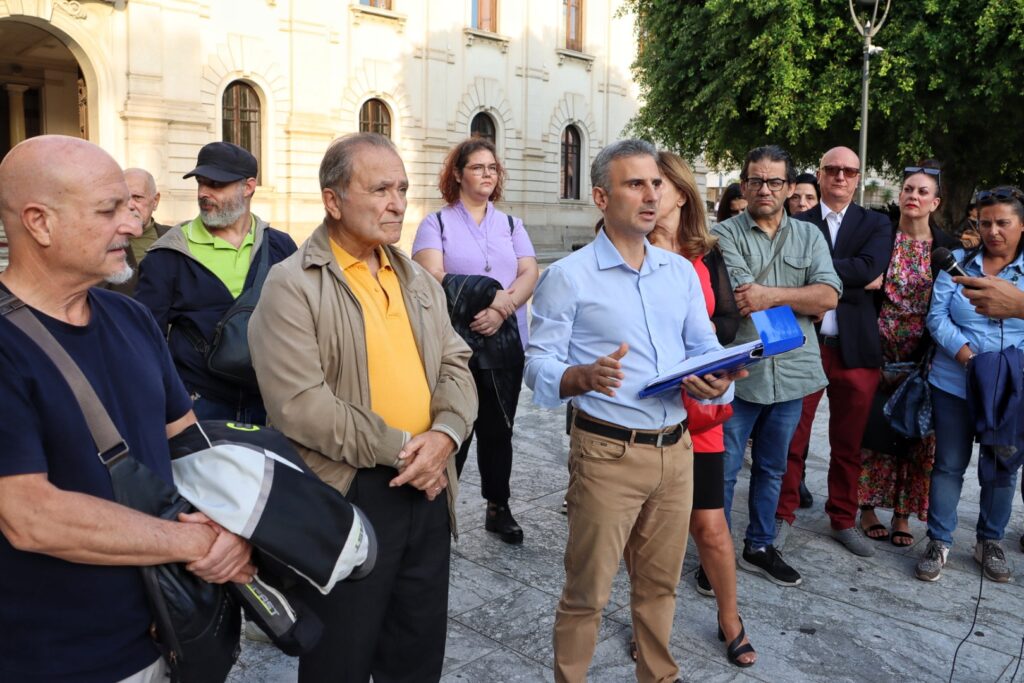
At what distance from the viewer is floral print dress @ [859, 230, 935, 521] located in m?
4.92

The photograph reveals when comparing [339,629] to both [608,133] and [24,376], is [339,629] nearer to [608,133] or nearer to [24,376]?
[24,376]

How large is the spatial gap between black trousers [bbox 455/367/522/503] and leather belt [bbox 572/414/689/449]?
1576 millimetres

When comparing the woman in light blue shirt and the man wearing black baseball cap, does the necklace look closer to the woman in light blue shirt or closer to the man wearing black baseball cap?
the man wearing black baseball cap

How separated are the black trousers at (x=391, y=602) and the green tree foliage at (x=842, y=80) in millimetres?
14322

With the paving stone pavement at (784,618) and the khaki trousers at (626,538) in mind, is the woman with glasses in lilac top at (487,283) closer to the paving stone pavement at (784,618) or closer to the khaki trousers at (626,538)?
the paving stone pavement at (784,618)

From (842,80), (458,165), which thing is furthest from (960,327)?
(842,80)

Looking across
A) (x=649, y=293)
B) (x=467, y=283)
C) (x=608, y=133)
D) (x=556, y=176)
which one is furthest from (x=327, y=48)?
(x=649, y=293)

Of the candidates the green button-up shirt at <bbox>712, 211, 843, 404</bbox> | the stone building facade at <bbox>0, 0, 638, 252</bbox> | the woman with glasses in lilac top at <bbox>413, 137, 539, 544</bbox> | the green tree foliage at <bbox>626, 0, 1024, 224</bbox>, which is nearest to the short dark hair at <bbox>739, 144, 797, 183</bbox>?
the green button-up shirt at <bbox>712, 211, 843, 404</bbox>

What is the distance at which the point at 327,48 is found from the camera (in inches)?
880

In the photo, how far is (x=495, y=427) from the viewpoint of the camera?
15.7 ft

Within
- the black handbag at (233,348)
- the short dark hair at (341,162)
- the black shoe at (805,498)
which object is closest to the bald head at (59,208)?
the short dark hair at (341,162)

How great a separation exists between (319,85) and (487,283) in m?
19.5

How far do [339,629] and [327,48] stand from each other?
71.9 feet

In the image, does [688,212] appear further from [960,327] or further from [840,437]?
[840,437]
